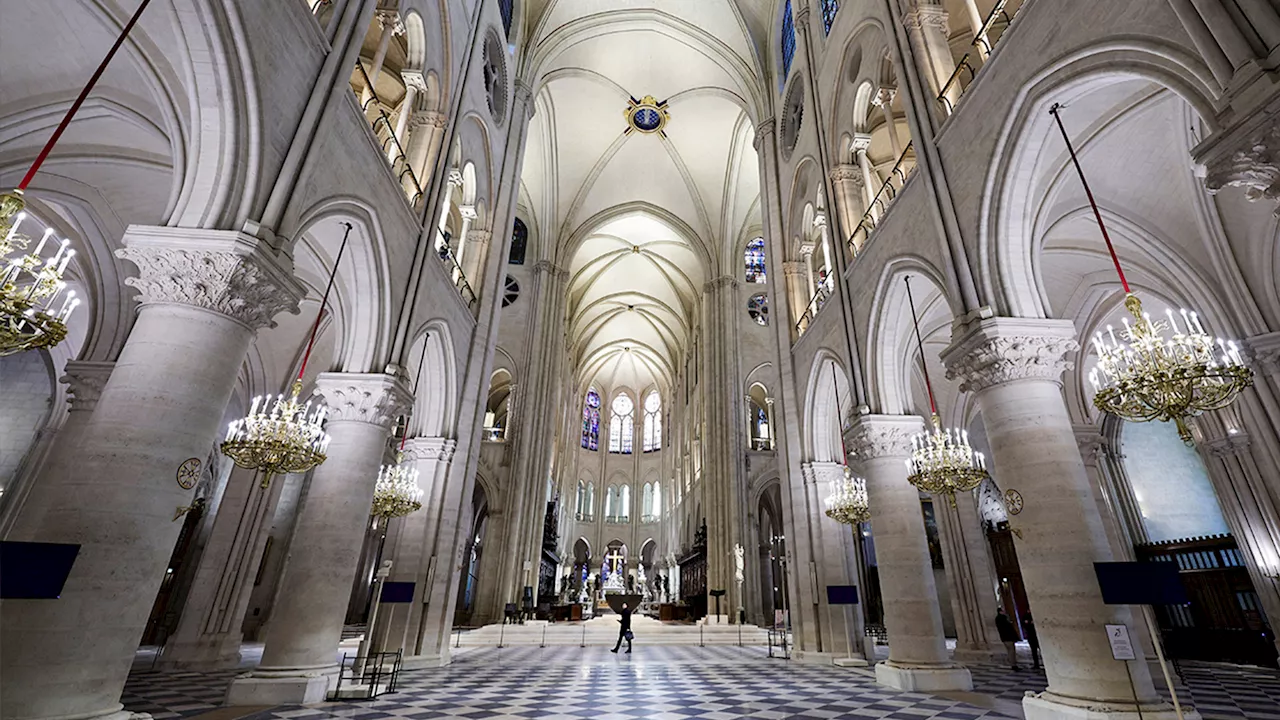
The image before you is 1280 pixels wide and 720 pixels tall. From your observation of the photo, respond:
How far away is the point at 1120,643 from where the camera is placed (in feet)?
14.9

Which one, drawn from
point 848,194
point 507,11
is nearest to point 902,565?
point 848,194

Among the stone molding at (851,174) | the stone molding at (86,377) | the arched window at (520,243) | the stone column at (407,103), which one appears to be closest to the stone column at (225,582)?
the stone molding at (86,377)

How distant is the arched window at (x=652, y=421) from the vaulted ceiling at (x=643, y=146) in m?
12.6

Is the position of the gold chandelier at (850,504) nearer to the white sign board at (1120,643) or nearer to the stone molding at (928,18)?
the white sign board at (1120,643)

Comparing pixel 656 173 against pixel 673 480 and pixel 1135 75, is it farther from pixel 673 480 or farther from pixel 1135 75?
pixel 1135 75

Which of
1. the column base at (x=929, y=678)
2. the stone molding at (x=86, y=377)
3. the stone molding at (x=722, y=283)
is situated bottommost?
the column base at (x=929, y=678)

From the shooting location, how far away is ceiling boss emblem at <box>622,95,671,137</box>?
2191 cm

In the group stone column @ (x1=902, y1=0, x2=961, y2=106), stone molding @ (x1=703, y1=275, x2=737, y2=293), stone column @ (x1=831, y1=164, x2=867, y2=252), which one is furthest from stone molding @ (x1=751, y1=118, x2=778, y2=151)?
stone molding @ (x1=703, y1=275, x2=737, y2=293)

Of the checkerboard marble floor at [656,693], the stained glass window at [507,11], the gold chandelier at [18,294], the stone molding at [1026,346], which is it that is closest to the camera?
the gold chandelier at [18,294]

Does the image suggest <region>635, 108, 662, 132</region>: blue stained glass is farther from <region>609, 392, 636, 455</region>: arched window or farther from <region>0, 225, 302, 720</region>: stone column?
<region>609, 392, 636, 455</region>: arched window

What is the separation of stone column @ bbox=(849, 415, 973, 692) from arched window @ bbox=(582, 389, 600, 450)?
34475mm

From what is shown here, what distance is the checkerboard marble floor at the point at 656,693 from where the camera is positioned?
5516 mm

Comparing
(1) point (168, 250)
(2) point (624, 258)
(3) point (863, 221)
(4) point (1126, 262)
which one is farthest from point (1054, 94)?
(2) point (624, 258)

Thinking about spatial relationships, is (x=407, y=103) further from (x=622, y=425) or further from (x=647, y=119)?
(x=622, y=425)
